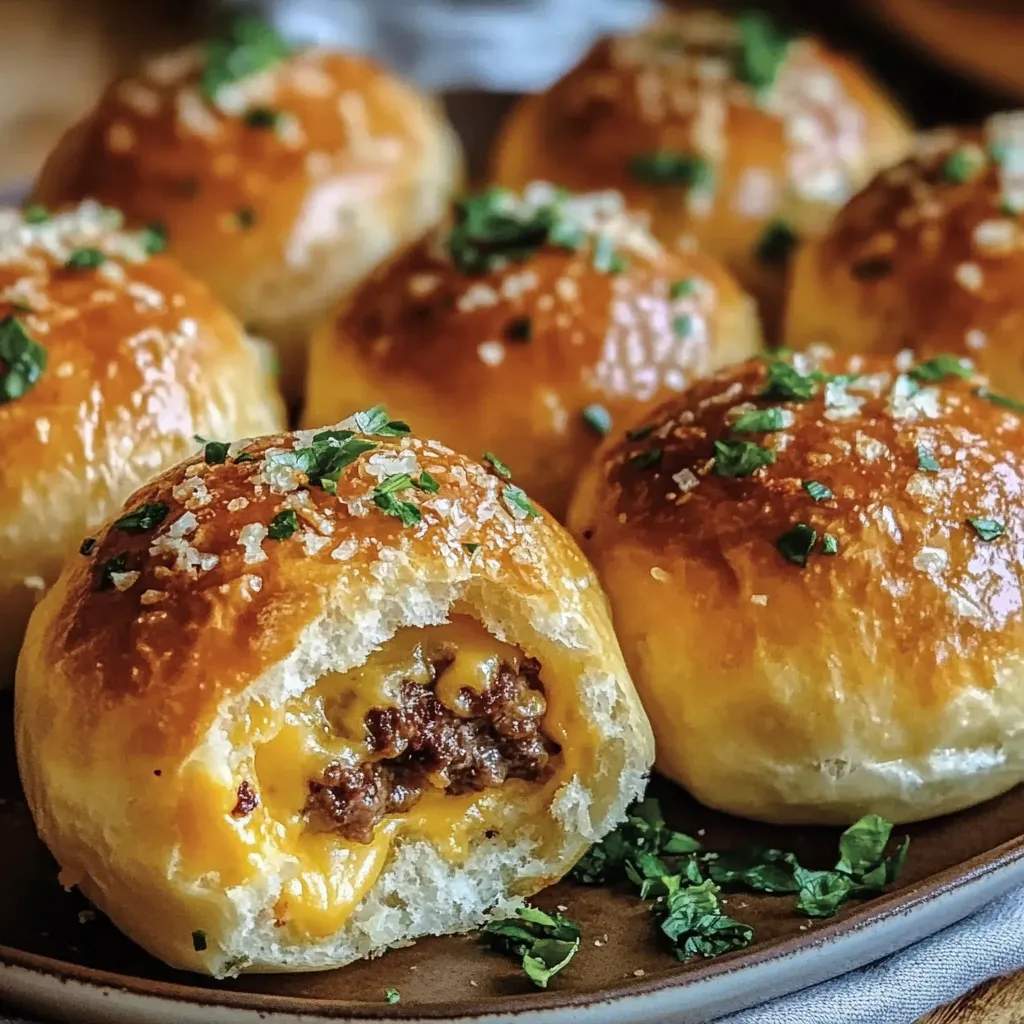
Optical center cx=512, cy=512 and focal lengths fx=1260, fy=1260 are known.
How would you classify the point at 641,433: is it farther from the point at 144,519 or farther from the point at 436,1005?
the point at 436,1005

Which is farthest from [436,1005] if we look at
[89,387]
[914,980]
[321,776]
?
[89,387]

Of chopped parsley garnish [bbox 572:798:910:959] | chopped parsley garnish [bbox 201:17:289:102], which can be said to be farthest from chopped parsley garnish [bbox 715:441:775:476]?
chopped parsley garnish [bbox 201:17:289:102]

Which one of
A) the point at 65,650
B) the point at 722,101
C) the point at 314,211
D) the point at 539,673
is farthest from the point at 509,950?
the point at 722,101

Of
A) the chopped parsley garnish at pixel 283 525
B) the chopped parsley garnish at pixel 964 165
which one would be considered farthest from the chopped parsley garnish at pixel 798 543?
the chopped parsley garnish at pixel 964 165

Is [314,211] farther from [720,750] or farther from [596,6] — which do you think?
[596,6]

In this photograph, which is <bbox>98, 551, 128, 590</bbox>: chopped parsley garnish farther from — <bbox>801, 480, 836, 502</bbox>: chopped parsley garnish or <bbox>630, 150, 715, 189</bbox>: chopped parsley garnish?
<bbox>630, 150, 715, 189</bbox>: chopped parsley garnish

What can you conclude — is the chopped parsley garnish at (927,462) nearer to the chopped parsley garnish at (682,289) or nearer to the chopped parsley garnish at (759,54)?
the chopped parsley garnish at (682,289)
